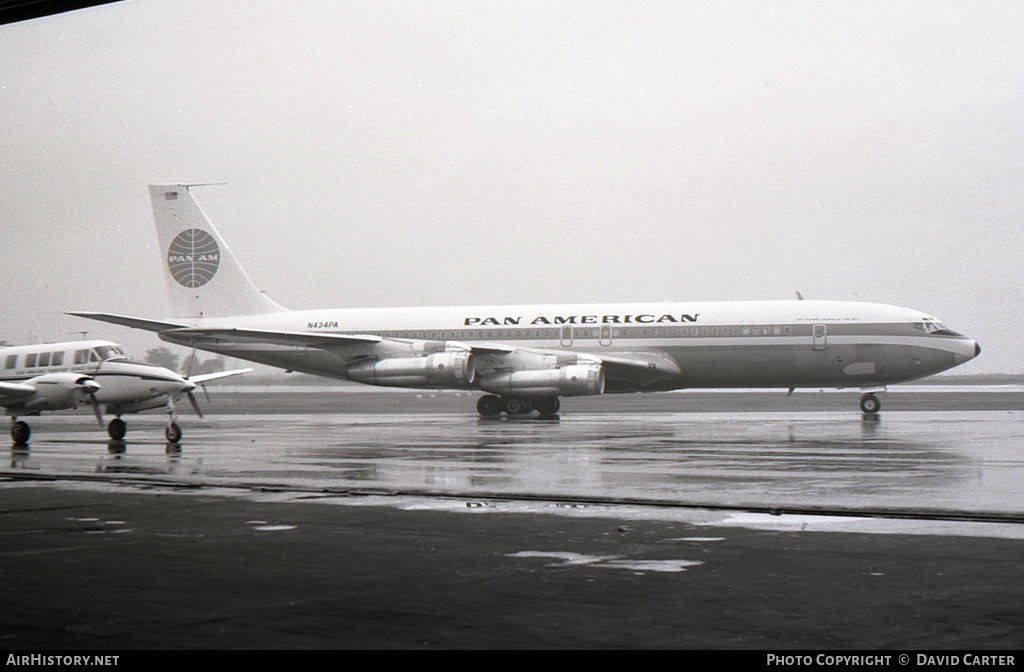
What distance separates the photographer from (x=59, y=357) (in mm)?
21375

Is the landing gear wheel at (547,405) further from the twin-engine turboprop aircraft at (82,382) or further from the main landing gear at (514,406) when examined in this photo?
the twin-engine turboprop aircraft at (82,382)

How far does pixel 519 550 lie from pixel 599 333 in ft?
78.9

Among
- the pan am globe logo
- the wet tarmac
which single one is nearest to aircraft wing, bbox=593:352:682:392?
the wet tarmac

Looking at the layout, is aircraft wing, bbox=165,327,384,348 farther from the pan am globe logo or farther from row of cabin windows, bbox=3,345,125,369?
row of cabin windows, bbox=3,345,125,369

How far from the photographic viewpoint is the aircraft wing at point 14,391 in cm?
2020

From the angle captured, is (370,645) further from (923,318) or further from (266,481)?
(923,318)

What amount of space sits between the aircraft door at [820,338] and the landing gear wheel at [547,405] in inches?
299

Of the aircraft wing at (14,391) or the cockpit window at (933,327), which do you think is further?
the cockpit window at (933,327)

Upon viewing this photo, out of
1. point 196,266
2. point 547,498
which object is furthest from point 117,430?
point 196,266

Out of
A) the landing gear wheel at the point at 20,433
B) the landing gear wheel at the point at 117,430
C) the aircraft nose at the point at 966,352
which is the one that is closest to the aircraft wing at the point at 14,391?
the landing gear wheel at the point at 20,433

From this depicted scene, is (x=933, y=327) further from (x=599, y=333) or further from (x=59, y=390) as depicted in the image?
(x=59, y=390)

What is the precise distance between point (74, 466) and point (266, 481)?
4123mm

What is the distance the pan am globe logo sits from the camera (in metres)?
37.0

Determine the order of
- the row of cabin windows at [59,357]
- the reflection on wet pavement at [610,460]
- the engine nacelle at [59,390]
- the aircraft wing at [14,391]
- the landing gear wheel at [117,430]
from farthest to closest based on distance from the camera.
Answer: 1. the landing gear wheel at [117,430]
2. the row of cabin windows at [59,357]
3. the engine nacelle at [59,390]
4. the aircraft wing at [14,391]
5. the reflection on wet pavement at [610,460]
